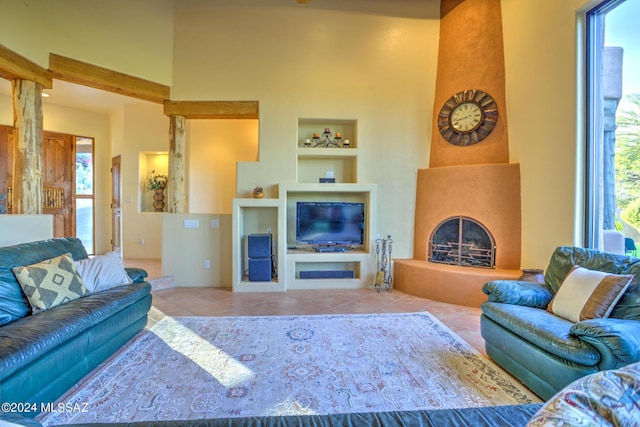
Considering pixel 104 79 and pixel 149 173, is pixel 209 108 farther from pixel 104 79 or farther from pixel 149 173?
pixel 149 173

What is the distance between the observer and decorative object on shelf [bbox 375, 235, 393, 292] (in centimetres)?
450

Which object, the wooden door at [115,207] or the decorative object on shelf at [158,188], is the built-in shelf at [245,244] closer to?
the decorative object on shelf at [158,188]

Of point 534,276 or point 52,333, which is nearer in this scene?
point 52,333

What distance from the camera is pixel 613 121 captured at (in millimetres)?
2910

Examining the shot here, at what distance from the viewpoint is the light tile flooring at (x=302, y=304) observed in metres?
3.42

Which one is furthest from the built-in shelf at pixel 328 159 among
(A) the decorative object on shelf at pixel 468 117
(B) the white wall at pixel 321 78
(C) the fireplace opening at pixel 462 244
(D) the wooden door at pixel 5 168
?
(D) the wooden door at pixel 5 168

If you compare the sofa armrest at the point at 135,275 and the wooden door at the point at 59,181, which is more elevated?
the wooden door at the point at 59,181

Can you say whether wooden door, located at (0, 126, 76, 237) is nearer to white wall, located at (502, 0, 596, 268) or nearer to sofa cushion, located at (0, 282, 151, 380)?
sofa cushion, located at (0, 282, 151, 380)

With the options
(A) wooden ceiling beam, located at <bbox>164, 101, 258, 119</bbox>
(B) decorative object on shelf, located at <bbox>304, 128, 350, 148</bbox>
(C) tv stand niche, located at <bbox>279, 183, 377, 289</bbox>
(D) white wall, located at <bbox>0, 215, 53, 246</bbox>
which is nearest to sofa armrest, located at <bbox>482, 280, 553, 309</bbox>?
(C) tv stand niche, located at <bbox>279, 183, 377, 289</bbox>

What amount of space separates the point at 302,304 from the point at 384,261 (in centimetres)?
154

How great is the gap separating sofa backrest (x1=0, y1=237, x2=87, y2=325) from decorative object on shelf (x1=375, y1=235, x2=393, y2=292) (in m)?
3.79

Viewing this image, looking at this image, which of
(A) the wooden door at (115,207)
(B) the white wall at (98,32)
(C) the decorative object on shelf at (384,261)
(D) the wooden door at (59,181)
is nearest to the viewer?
(B) the white wall at (98,32)

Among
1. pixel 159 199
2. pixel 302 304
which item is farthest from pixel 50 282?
pixel 159 199

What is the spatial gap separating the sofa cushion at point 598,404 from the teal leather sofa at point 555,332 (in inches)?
42.7
